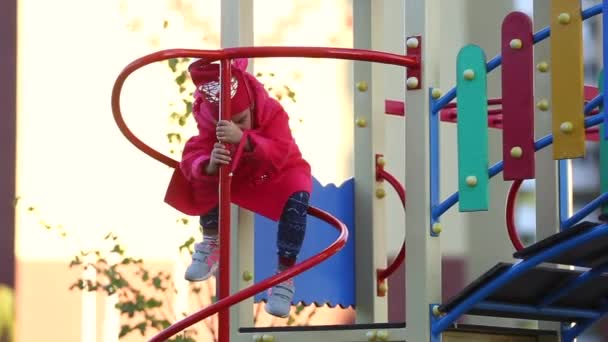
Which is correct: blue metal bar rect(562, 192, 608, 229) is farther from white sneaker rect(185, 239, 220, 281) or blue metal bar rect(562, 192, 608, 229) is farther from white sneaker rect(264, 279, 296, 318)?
white sneaker rect(185, 239, 220, 281)

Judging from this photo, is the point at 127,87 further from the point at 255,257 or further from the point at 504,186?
the point at 255,257

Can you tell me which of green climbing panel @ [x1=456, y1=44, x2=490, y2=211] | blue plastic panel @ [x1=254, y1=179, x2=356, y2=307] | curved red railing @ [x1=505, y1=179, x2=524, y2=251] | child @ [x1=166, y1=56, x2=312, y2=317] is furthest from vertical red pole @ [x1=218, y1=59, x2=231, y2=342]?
curved red railing @ [x1=505, y1=179, x2=524, y2=251]

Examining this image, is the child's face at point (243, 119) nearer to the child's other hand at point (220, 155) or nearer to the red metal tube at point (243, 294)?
the child's other hand at point (220, 155)

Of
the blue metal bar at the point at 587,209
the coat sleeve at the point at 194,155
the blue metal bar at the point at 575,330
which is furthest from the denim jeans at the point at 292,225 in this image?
the blue metal bar at the point at 575,330

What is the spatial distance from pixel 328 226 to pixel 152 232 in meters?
2.74

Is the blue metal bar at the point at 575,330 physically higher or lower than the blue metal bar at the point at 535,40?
lower

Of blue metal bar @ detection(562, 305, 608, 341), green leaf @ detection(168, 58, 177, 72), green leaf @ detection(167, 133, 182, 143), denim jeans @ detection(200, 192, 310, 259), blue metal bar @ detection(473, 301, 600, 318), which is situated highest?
green leaf @ detection(168, 58, 177, 72)

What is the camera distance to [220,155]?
11.1ft

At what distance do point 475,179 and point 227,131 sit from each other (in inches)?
25.8

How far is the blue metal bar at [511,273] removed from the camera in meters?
3.13

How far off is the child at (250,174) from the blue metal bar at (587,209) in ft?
2.50

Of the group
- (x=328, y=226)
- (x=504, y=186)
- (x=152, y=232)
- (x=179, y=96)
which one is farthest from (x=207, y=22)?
(x=328, y=226)

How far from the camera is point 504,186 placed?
7121 millimetres

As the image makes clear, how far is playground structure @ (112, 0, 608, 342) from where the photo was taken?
314cm
